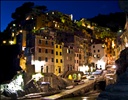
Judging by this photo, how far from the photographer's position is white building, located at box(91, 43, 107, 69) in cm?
7619

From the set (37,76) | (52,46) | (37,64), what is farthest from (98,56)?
(37,76)

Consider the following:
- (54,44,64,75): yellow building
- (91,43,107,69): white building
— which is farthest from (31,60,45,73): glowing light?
(91,43,107,69): white building

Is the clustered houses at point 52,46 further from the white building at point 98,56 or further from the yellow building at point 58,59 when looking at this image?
the white building at point 98,56

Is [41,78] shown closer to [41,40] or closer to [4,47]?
[41,40]

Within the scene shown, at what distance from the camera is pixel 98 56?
76.6 meters

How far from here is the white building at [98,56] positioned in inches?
3000

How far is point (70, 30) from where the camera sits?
267 ft

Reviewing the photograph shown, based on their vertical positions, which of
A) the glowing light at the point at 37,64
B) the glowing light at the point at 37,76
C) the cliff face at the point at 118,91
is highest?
the glowing light at the point at 37,64

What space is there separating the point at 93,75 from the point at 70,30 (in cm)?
2477

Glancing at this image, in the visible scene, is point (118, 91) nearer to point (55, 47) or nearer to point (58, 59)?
point (55, 47)

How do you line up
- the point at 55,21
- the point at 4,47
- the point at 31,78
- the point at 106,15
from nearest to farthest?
the point at 31,78
the point at 4,47
the point at 55,21
the point at 106,15

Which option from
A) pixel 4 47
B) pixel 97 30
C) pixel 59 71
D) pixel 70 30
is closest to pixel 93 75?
pixel 59 71

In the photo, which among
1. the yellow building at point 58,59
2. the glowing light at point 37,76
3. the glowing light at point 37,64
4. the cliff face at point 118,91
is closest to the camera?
the cliff face at point 118,91

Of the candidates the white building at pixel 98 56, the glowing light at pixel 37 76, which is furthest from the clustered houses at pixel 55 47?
the glowing light at pixel 37 76
